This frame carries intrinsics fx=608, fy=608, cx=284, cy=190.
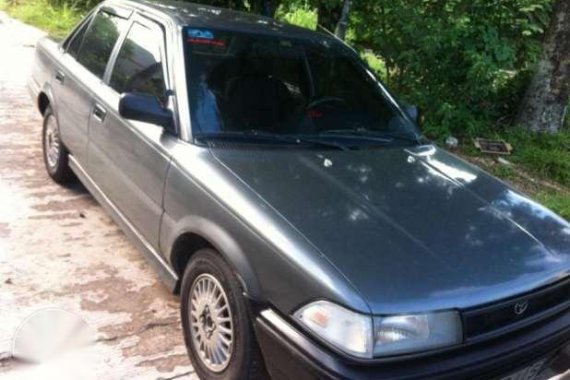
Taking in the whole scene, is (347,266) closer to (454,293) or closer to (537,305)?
(454,293)

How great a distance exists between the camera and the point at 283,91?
3.48m

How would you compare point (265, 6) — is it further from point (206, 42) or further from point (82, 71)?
point (206, 42)

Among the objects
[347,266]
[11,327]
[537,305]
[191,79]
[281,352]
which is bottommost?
[11,327]

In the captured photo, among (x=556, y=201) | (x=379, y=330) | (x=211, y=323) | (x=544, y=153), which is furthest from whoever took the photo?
(x=544, y=153)

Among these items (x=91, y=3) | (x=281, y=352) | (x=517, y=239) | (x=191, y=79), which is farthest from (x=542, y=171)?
(x=91, y=3)

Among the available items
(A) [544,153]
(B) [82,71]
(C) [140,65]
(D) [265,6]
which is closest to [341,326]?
(C) [140,65]

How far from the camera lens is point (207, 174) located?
279 cm

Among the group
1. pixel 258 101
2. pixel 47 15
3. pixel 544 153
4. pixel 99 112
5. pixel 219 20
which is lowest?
pixel 544 153

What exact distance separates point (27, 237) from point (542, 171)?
5.15m

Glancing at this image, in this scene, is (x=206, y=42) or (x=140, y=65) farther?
(x=140, y=65)

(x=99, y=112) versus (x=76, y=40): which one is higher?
(x=76, y=40)

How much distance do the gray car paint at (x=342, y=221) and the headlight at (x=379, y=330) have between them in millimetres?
41

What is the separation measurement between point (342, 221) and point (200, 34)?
4.94ft

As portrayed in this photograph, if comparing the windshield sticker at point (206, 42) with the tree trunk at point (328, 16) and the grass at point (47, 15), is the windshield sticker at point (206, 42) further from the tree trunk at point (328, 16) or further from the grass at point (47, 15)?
the grass at point (47, 15)
